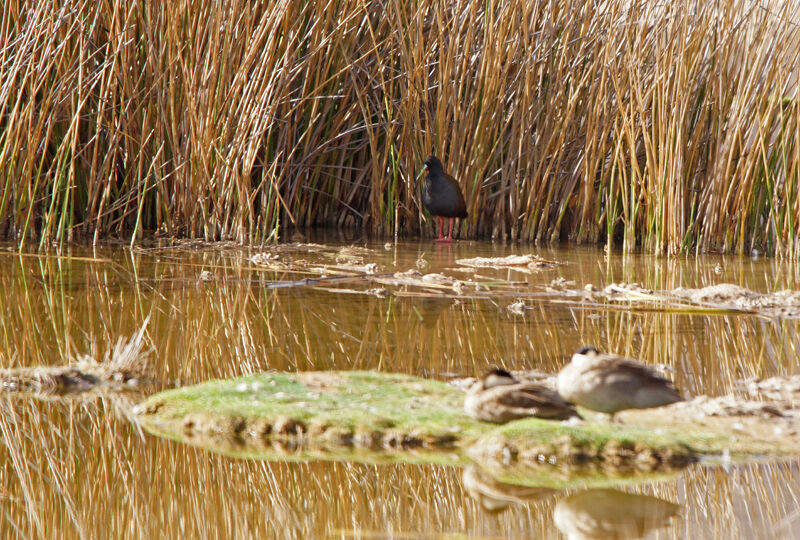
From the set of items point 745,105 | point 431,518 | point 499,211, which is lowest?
point 431,518

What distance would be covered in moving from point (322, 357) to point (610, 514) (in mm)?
1148

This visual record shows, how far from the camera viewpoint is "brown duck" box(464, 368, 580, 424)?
1.73 metres

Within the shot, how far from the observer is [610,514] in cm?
137

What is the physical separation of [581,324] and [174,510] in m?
1.75

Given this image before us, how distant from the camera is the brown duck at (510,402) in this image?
173cm

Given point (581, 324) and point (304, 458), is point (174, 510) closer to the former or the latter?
point (304, 458)

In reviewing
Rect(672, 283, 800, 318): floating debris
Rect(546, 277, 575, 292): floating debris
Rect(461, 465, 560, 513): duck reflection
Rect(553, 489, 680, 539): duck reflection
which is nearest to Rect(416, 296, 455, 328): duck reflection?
Rect(546, 277, 575, 292): floating debris

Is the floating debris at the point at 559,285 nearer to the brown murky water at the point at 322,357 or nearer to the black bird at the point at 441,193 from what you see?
the brown murky water at the point at 322,357

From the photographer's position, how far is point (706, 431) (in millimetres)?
1728

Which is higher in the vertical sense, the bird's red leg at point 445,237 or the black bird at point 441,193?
the black bird at point 441,193

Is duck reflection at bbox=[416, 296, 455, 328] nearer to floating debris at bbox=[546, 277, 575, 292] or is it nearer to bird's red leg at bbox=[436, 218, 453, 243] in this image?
floating debris at bbox=[546, 277, 575, 292]

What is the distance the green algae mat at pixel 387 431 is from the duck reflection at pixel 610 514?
0.15m

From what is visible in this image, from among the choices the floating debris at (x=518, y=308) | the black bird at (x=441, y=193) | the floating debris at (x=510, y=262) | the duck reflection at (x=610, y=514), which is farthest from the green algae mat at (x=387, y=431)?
the black bird at (x=441, y=193)

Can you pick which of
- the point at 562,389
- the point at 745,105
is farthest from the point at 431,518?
the point at 745,105
